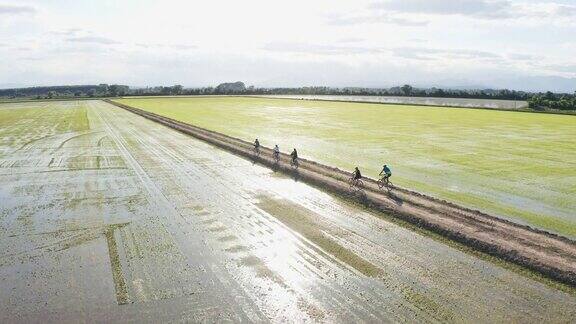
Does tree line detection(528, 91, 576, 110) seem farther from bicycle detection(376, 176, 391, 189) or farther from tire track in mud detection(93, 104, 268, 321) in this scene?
tire track in mud detection(93, 104, 268, 321)

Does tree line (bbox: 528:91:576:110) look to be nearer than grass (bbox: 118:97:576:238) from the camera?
No

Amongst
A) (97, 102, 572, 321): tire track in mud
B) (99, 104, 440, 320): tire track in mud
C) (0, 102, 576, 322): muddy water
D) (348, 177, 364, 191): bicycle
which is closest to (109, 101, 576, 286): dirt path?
(348, 177, 364, 191): bicycle

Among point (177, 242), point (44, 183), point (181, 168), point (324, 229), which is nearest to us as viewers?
point (177, 242)

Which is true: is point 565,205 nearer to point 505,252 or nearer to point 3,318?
point 505,252

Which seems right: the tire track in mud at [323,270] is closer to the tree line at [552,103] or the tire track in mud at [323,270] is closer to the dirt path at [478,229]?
the dirt path at [478,229]

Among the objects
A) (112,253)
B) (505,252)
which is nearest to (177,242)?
(112,253)

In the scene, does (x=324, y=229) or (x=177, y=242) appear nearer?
(x=177, y=242)
